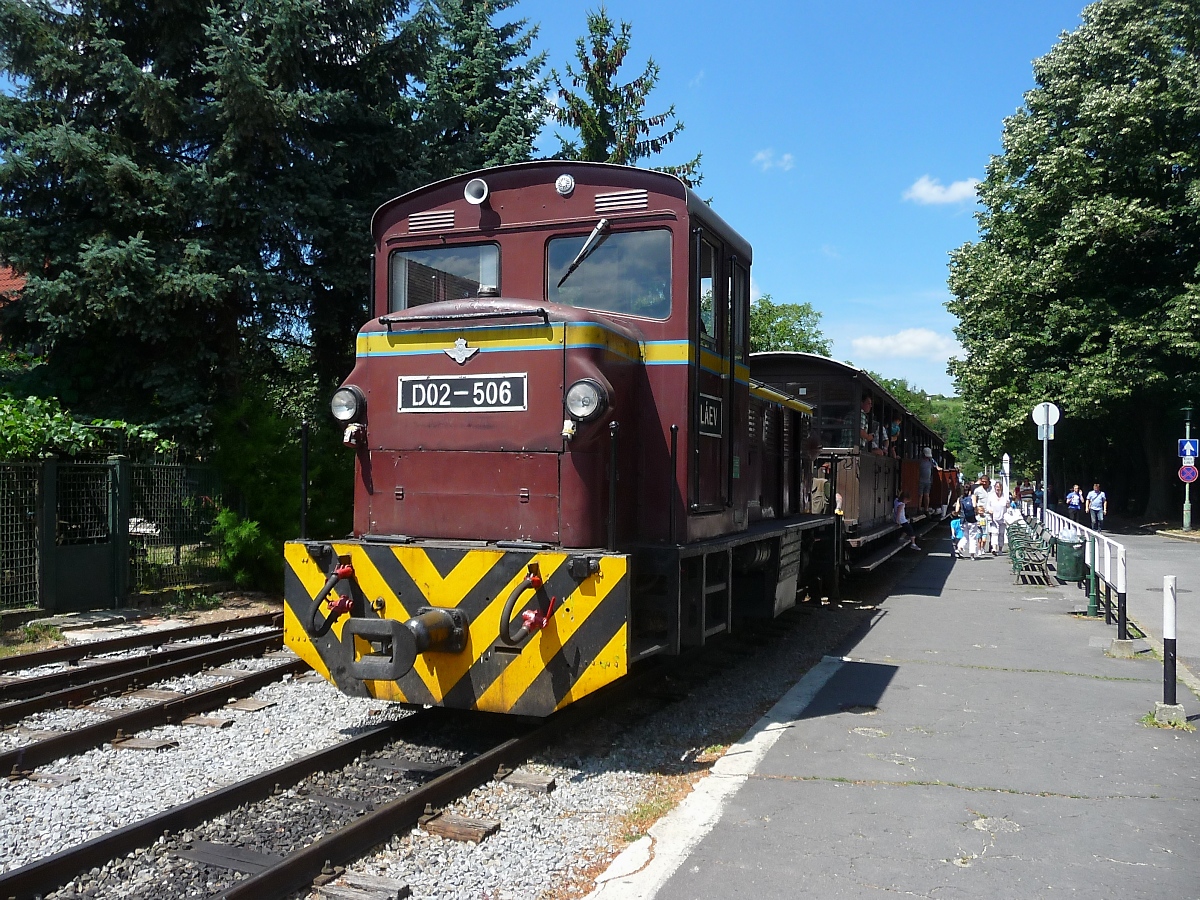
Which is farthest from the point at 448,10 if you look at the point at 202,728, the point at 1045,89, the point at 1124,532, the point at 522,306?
the point at 1124,532

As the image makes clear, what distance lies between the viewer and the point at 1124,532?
3058cm

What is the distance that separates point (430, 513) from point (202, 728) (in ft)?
6.80

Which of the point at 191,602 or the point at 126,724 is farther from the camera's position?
the point at 191,602

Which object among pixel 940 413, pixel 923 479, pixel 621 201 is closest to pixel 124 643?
pixel 621 201

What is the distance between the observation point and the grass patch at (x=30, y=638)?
30.4 feet

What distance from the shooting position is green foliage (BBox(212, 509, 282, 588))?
12398 millimetres

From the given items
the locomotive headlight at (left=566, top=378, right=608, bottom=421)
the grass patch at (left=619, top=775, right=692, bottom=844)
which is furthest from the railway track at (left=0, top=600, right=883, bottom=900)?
the locomotive headlight at (left=566, top=378, right=608, bottom=421)

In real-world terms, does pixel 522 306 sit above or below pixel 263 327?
below

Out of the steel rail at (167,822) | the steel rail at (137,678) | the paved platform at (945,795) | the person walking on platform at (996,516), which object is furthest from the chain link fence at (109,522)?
the person walking on platform at (996,516)

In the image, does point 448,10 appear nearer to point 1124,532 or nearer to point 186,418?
point 186,418

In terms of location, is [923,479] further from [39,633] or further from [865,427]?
[39,633]

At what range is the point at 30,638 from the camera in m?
9.67

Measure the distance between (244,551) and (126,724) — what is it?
6.82 meters

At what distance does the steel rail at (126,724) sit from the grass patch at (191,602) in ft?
16.7
